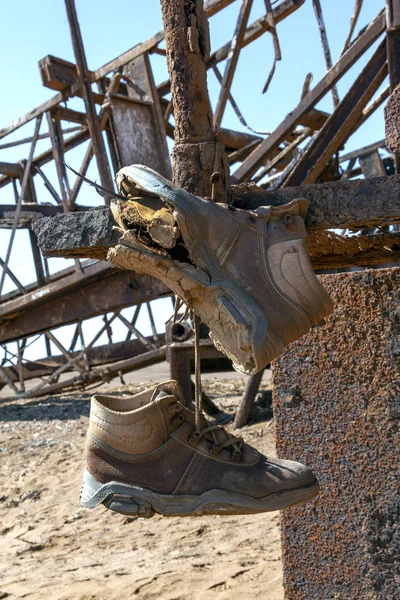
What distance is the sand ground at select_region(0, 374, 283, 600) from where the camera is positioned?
4105 millimetres

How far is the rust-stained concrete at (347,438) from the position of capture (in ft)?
9.10

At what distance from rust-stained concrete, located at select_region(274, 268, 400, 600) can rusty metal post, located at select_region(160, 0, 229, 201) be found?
751 millimetres

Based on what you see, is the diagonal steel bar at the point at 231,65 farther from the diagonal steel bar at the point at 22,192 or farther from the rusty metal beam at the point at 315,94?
the diagonal steel bar at the point at 22,192

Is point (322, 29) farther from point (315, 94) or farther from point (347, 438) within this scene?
point (347, 438)

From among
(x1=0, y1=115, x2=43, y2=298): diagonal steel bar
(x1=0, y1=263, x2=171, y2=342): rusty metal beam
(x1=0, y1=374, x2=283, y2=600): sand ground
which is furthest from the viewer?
(x1=0, y1=115, x2=43, y2=298): diagonal steel bar

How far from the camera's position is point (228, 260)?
2.12 metres

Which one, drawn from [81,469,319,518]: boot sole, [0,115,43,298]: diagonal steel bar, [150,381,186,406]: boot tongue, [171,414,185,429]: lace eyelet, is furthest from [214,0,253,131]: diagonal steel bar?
[81,469,319,518]: boot sole

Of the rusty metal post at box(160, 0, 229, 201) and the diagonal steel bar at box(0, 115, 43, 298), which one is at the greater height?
the diagonal steel bar at box(0, 115, 43, 298)

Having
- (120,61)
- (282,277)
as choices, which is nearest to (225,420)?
(120,61)

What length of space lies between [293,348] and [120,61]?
16.1 ft

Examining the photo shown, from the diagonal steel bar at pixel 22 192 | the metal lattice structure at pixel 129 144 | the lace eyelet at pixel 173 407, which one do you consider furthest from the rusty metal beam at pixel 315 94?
the lace eyelet at pixel 173 407

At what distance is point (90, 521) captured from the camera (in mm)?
5555

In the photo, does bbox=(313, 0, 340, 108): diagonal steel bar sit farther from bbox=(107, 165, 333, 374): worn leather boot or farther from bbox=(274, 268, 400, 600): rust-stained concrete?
bbox=(107, 165, 333, 374): worn leather boot

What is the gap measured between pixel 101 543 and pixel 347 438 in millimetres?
2800
